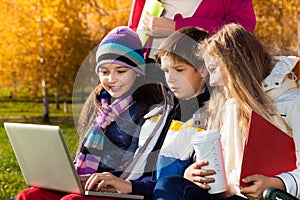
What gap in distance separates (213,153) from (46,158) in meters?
0.76

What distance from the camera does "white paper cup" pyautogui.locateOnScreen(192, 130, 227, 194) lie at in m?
2.94

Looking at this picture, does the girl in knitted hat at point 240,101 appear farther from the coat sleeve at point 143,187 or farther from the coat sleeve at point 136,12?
the coat sleeve at point 136,12

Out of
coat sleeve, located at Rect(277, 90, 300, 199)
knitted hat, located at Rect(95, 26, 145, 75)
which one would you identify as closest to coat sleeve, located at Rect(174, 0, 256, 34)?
knitted hat, located at Rect(95, 26, 145, 75)

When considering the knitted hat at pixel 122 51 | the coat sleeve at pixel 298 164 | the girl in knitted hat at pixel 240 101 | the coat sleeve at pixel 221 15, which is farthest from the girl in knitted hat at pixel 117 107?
the coat sleeve at pixel 298 164

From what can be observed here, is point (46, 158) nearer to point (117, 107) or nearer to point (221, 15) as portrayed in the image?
point (117, 107)

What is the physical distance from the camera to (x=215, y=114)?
3350mm

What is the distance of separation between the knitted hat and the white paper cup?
0.89 meters

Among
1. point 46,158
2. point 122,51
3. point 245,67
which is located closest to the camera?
point 245,67

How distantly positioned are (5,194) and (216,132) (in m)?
4.25

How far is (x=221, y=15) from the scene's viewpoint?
153 inches

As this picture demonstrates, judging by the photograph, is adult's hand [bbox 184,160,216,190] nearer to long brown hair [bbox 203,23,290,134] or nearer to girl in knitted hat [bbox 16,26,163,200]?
long brown hair [bbox 203,23,290,134]

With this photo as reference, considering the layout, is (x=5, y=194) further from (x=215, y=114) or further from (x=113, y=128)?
(x=215, y=114)

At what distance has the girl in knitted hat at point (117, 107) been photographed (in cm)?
373

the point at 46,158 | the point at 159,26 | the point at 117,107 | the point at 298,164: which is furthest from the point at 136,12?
the point at 298,164
